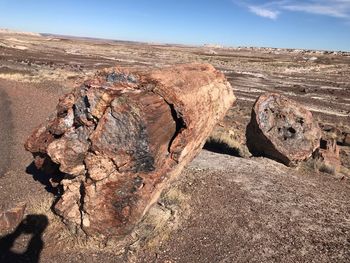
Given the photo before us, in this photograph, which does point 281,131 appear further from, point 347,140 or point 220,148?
point 347,140

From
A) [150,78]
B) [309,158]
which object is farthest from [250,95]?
[150,78]

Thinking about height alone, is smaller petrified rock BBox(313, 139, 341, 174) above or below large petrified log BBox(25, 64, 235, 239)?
below

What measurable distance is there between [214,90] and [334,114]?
19.4 meters

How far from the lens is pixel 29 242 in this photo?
876 centimetres

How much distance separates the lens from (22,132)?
1639 cm

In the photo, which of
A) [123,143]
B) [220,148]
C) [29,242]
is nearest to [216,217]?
[123,143]

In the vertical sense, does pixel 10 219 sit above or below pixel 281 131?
below

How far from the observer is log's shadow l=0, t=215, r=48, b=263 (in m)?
8.20

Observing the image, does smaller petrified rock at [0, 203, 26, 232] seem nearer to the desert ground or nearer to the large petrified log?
the desert ground

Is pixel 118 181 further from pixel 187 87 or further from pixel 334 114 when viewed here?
pixel 334 114

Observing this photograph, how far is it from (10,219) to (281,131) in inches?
346

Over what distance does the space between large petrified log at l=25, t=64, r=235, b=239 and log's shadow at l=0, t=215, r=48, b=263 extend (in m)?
0.58

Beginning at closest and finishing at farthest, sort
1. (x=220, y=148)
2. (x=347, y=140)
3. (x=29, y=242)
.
Result: (x=29, y=242), (x=220, y=148), (x=347, y=140)

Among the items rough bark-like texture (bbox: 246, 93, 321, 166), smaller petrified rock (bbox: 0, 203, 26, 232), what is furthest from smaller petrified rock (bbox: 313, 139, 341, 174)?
smaller petrified rock (bbox: 0, 203, 26, 232)
